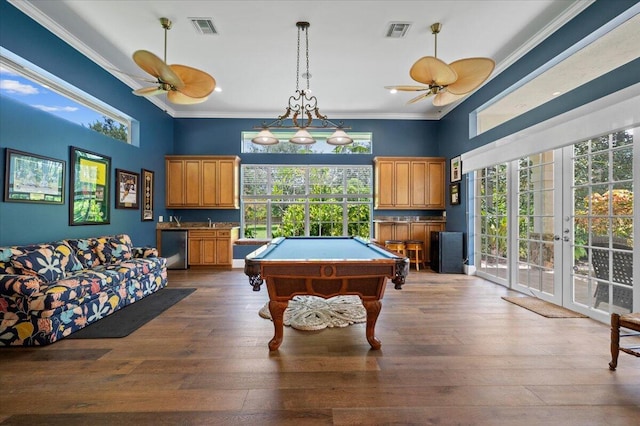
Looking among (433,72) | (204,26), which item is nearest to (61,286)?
(204,26)

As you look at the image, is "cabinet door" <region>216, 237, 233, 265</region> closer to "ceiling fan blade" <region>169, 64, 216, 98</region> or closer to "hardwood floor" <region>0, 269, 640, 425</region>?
"hardwood floor" <region>0, 269, 640, 425</region>

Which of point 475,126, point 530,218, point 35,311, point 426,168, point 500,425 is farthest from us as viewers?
point 426,168

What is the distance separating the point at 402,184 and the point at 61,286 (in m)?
5.96

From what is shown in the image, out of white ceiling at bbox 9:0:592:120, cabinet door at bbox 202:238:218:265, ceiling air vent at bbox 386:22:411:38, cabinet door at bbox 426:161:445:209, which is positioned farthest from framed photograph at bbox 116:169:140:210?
cabinet door at bbox 426:161:445:209

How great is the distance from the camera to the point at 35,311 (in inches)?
104

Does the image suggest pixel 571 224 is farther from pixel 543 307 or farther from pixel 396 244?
pixel 396 244

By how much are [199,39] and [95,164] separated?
95.9 inches

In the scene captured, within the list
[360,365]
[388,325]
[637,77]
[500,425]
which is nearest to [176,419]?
[360,365]

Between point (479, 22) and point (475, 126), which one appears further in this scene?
point (475, 126)

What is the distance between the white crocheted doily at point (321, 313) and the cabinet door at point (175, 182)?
4028mm

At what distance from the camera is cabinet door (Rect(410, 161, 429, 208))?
670 centimetres

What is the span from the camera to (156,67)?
9.25 feet

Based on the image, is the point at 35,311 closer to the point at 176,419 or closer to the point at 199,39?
the point at 176,419

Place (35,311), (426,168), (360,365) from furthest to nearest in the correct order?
(426,168) < (35,311) < (360,365)
